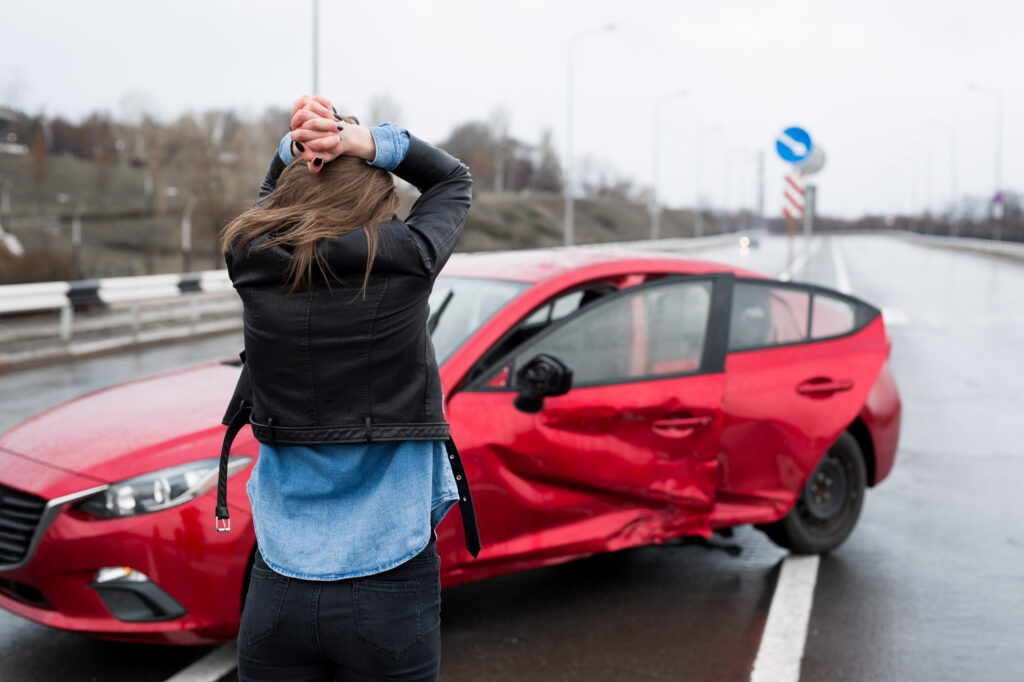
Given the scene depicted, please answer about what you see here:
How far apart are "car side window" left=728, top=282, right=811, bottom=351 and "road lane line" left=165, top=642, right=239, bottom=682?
2.51 metres

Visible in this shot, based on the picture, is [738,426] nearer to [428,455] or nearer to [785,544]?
[785,544]

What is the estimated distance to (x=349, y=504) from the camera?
6.26 feet

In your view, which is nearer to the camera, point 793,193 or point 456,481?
point 456,481

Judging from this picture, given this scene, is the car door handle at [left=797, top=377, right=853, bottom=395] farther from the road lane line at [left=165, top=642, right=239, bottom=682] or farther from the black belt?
the black belt

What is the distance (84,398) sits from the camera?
444cm

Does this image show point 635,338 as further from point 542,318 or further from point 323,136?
point 323,136

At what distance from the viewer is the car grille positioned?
3473 millimetres

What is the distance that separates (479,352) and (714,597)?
167 centimetres

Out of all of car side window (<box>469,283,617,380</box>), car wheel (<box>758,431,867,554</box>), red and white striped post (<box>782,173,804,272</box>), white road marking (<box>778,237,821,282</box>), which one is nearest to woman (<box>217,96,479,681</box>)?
car side window (<box>469,283,617,380</box>)

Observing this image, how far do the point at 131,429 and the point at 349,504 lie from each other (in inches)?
85.0

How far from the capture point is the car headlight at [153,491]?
3398 mm

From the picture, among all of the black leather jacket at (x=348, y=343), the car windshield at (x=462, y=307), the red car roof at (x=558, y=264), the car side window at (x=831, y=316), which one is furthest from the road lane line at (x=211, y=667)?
the car side window at (x=831, y=316)

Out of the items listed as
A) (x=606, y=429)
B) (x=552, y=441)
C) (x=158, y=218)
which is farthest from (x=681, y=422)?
(x=158, y=218)

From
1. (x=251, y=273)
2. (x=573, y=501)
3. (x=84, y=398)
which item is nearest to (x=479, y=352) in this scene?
(x=573, y=501)
